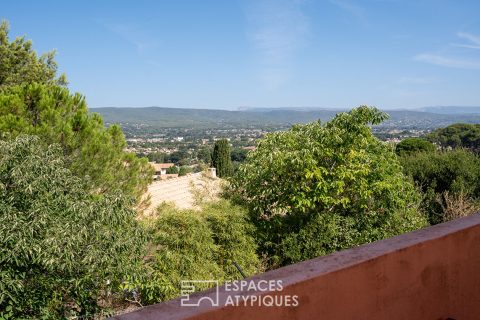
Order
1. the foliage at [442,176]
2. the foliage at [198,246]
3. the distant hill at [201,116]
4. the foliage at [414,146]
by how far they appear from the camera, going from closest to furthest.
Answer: the foliage at [198,246], the foliage at [442,176], the foliage at [414,146], the distant hill at [201,116]

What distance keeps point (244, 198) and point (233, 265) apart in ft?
6.04

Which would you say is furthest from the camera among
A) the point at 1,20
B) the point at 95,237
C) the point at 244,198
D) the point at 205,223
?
the point at 1,20

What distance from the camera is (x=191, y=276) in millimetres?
6941

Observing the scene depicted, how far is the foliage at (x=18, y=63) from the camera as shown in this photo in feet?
40.7

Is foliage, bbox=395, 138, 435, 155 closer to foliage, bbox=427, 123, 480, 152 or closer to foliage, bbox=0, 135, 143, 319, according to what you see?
foliage, bbox=427, 123, 480, 152

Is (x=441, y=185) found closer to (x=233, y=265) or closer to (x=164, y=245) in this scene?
(x=233, y=265)

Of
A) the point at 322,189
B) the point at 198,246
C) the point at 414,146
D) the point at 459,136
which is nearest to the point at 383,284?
the point at 198,246

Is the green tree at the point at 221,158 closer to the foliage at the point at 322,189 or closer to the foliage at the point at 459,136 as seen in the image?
the foliage at the point at 322,189

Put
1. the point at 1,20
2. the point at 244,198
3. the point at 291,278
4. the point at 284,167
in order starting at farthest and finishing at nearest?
the point at 1,20 → the point at 244,198 → the point at 284,167 → the point at 291,278

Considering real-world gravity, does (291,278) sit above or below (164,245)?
above

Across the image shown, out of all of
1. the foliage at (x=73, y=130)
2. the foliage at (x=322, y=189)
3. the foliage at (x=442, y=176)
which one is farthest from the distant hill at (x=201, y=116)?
the foliage at (x=73, y=130)

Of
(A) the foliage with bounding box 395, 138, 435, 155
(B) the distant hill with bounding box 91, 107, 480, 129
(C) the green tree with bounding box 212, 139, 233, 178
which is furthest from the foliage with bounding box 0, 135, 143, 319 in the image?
(B) the distant hill with bounding box 91, 107, 480, 129

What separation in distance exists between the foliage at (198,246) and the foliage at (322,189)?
0.74 m

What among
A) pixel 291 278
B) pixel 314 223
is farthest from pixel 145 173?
pixel 291 278
